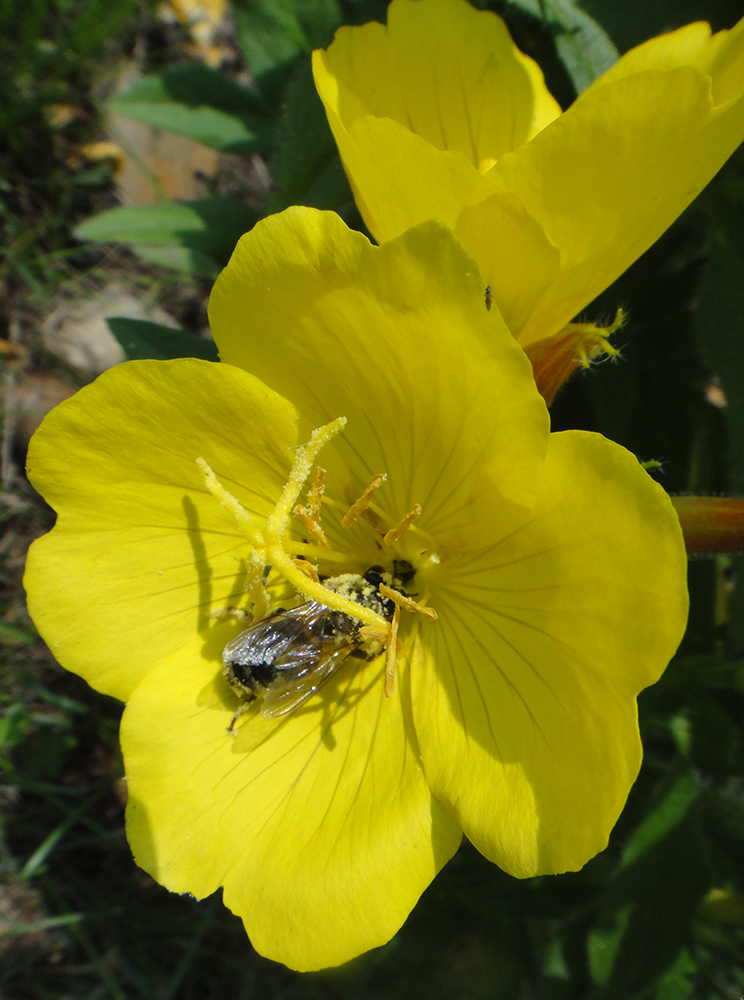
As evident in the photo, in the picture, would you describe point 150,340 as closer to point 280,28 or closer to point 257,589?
point 257,589

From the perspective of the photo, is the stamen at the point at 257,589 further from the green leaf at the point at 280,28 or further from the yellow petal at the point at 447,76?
the green leaf at the point at 280,28

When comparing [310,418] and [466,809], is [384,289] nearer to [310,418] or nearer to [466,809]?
[310,418]

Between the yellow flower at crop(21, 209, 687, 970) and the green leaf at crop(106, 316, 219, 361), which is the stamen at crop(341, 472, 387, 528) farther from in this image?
the green leaf at crop(106, 316, 219, 361)

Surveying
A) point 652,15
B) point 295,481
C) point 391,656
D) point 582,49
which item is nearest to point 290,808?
point 391,656

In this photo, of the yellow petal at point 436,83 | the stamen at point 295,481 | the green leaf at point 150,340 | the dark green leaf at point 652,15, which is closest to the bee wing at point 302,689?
the stamen at point 295,481

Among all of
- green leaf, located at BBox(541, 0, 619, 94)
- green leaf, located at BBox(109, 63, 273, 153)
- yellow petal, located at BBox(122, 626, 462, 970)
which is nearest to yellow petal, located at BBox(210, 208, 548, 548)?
yellow petal, located at BBox(122, 626, 462, 970)

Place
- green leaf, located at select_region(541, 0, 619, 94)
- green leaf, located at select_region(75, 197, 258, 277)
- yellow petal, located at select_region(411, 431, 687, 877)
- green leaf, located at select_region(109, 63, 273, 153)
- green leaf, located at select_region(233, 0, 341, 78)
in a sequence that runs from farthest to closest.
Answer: green leaf, located at select_region(109, 63, 273, 153), green leaf, located at select_region(75, 197, 258, 277), green leaf, located at select_region(233, 0, 341, 78), green leaf, located at select_region(541, 0, 619, 94), yellow petal, located at select_region(411, 431, 687, 877)

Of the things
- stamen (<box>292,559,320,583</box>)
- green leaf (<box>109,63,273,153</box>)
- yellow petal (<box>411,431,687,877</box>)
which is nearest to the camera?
yellow petal (<box>411,431,687,877</box>)
